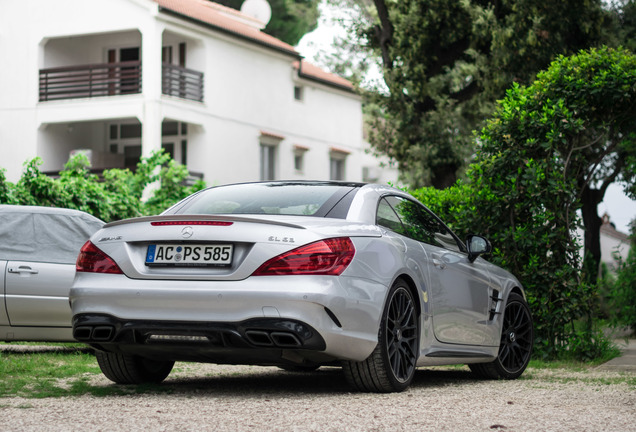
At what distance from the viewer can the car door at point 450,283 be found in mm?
8031

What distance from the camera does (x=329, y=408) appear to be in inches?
250

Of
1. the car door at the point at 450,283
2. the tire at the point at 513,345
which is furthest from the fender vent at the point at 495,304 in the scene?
the tire at the point at 513,345

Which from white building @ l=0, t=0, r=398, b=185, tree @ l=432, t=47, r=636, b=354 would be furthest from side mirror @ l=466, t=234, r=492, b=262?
white building @ l=0, t=0, r=398, b=185

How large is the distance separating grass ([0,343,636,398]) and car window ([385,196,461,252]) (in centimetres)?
138

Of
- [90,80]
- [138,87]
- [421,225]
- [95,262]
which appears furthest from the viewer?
[90,80]

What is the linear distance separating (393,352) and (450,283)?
1.22 meters

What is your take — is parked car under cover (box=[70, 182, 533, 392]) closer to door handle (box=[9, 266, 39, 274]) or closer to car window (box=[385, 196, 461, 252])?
car window (box=[385, 196, 461, 252])

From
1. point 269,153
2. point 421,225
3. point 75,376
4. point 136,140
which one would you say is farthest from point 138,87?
point 421,225

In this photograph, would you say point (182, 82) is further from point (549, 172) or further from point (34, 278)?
point (549, 172)

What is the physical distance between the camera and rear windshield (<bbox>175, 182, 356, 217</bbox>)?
7379 mm

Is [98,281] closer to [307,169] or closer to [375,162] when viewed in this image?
[307,169]

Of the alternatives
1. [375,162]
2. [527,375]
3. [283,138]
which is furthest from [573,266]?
[375,162]

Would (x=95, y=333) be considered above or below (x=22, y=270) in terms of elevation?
below

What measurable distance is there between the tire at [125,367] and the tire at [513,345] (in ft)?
9.75
